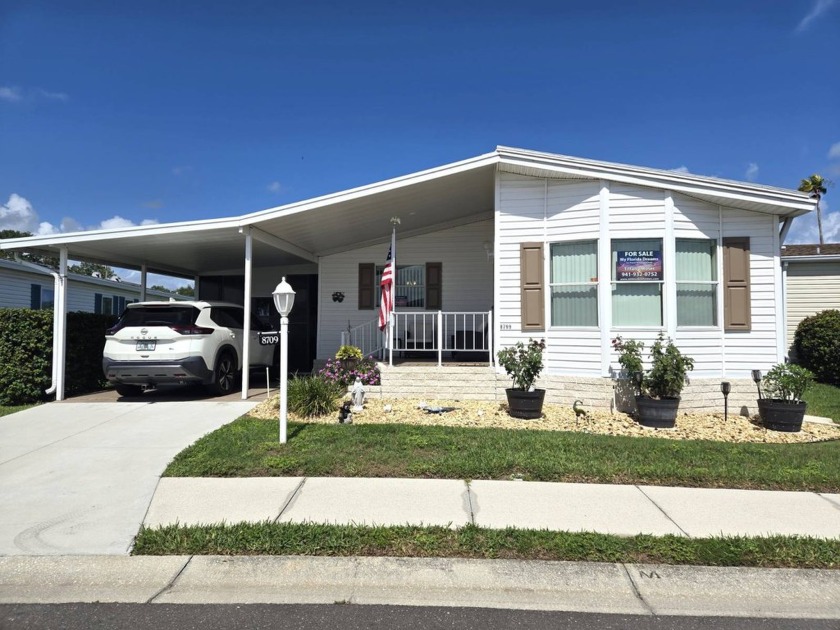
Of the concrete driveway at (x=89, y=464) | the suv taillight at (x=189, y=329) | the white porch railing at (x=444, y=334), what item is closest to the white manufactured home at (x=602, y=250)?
the suv taillight at (x=189, y=329)

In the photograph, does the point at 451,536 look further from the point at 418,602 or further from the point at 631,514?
the point at 631,514

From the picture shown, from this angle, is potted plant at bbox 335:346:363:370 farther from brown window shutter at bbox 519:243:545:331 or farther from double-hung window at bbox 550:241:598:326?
double-hung window at bbox 550:241:598:326

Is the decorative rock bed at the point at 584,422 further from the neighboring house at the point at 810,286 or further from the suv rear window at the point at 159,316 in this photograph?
the neighboring house at the point at 810,286

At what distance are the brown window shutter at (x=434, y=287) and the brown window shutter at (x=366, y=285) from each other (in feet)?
4.61

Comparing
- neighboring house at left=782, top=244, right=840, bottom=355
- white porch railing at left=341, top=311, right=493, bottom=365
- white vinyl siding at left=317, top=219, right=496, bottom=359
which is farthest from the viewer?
neighboring house at left=782, top=244, right=840, bottom=355

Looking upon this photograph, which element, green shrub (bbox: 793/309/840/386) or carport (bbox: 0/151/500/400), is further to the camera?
green shrub (bbox: 793/309/840/386)

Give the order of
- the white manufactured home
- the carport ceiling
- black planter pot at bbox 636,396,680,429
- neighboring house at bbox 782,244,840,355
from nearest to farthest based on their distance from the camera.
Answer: black planter pot at bbox 636,396,680,429 → the white manufactured home → the carport ceiling → neighboring house at bbox 782,244,840,355

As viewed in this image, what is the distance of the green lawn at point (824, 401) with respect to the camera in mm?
8836

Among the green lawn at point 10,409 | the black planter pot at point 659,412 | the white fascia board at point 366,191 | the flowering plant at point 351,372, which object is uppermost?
the white fascia board at point 366,191

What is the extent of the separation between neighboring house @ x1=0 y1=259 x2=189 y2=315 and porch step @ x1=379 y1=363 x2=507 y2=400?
9.15m

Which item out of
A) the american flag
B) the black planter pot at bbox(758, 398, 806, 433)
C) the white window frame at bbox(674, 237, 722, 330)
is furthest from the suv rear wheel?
the black planter pot at bbox(758, 398, 806, 433)

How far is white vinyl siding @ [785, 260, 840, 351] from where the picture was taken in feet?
44.5

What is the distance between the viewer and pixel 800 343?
12578 millimetres

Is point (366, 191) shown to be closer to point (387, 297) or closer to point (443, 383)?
point (387, 297)
